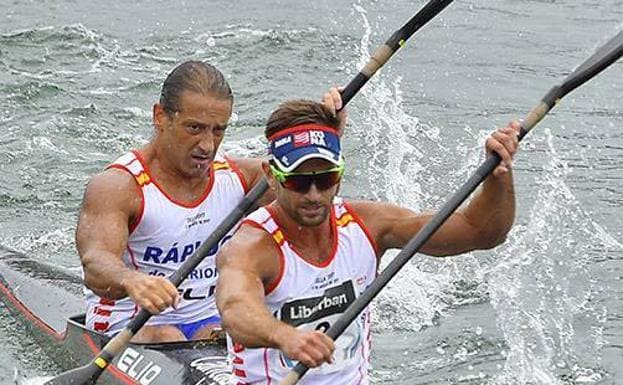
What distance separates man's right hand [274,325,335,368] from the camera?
4414mm

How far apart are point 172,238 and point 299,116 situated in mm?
1677

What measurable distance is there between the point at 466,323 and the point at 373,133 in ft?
13.5

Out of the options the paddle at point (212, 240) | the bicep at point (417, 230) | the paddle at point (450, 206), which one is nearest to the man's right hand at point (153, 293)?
the paddle at point (212, 240)

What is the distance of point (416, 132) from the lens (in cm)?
1248

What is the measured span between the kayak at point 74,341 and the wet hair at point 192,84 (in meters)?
1.18

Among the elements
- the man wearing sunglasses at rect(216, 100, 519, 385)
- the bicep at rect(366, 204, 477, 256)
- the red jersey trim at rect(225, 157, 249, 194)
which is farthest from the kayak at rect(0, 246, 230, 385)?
the bicep at rect(366, 204, 477, 256)

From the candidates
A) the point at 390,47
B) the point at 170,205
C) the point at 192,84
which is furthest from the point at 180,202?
the point at 390,47

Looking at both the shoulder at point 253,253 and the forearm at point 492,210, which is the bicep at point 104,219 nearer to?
the shoulder at point 253,253

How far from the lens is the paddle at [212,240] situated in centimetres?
583

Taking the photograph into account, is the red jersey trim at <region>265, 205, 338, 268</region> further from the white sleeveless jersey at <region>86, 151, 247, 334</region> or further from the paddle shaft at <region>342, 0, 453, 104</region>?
the white sleeveless jersey at <region>86, 151, 247, 334</region>

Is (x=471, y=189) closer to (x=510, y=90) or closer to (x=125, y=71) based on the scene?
(x=510, y=90)

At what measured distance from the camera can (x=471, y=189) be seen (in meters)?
4.84

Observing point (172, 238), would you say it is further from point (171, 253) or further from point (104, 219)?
point (104, 219)

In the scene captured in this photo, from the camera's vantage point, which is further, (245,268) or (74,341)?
(74,341)
